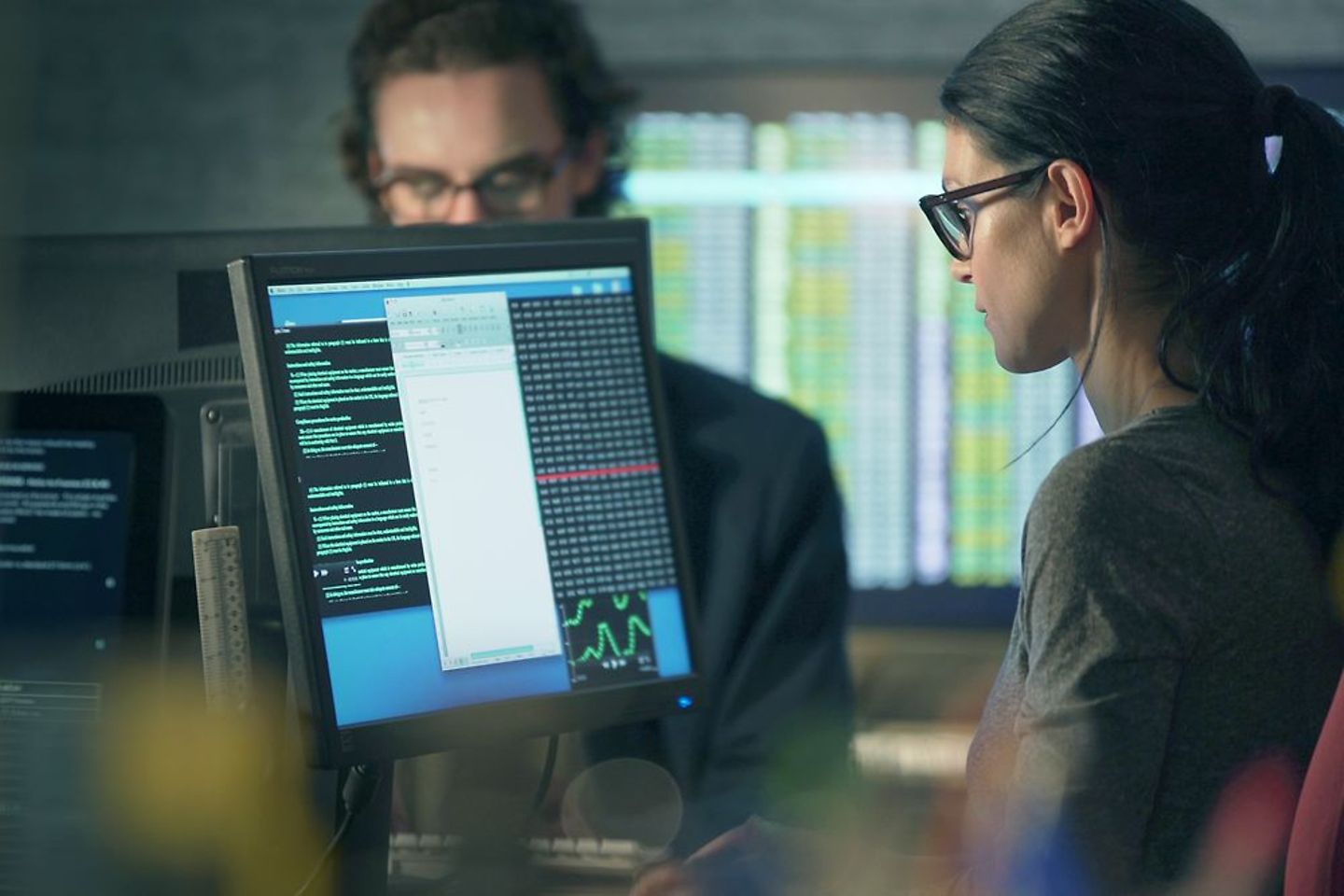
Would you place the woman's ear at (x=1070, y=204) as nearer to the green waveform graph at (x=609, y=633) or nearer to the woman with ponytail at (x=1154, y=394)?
the woman with ponytail at (x=1154, y=394)

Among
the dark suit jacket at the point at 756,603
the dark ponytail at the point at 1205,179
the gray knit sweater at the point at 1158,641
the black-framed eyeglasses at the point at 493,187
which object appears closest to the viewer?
the gray knit sweater at the point at 1158,641

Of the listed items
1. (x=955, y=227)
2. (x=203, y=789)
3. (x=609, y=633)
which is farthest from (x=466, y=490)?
(x=955, y=227)

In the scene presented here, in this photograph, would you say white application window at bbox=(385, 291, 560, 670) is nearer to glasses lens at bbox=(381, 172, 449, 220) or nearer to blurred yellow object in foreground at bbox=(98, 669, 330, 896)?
blurred yellow object in foreground at bbox=(98, 669, 330, 896)

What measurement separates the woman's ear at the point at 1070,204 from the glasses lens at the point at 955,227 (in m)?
0.07

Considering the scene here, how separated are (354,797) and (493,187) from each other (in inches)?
36.8

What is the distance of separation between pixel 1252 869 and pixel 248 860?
25.0 inches

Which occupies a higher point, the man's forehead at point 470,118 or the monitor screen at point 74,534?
the man's forehead at point 470,118

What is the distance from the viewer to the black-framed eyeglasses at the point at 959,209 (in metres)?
1.09

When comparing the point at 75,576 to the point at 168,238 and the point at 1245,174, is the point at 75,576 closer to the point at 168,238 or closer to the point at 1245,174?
the point at 168,238

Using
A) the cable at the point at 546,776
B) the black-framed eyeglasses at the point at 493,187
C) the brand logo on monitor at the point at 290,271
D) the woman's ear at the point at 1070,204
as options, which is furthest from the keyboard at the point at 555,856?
the black-framed eyeglasses at the point at 493,187

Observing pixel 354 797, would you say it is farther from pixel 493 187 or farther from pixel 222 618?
pixel 493 187

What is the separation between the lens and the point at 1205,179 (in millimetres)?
1052

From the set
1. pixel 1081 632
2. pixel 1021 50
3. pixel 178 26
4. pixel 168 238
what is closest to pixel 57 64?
pixel 178 26

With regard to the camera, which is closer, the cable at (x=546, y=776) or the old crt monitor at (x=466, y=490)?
the old crt monitor at (x=466, y=490)
